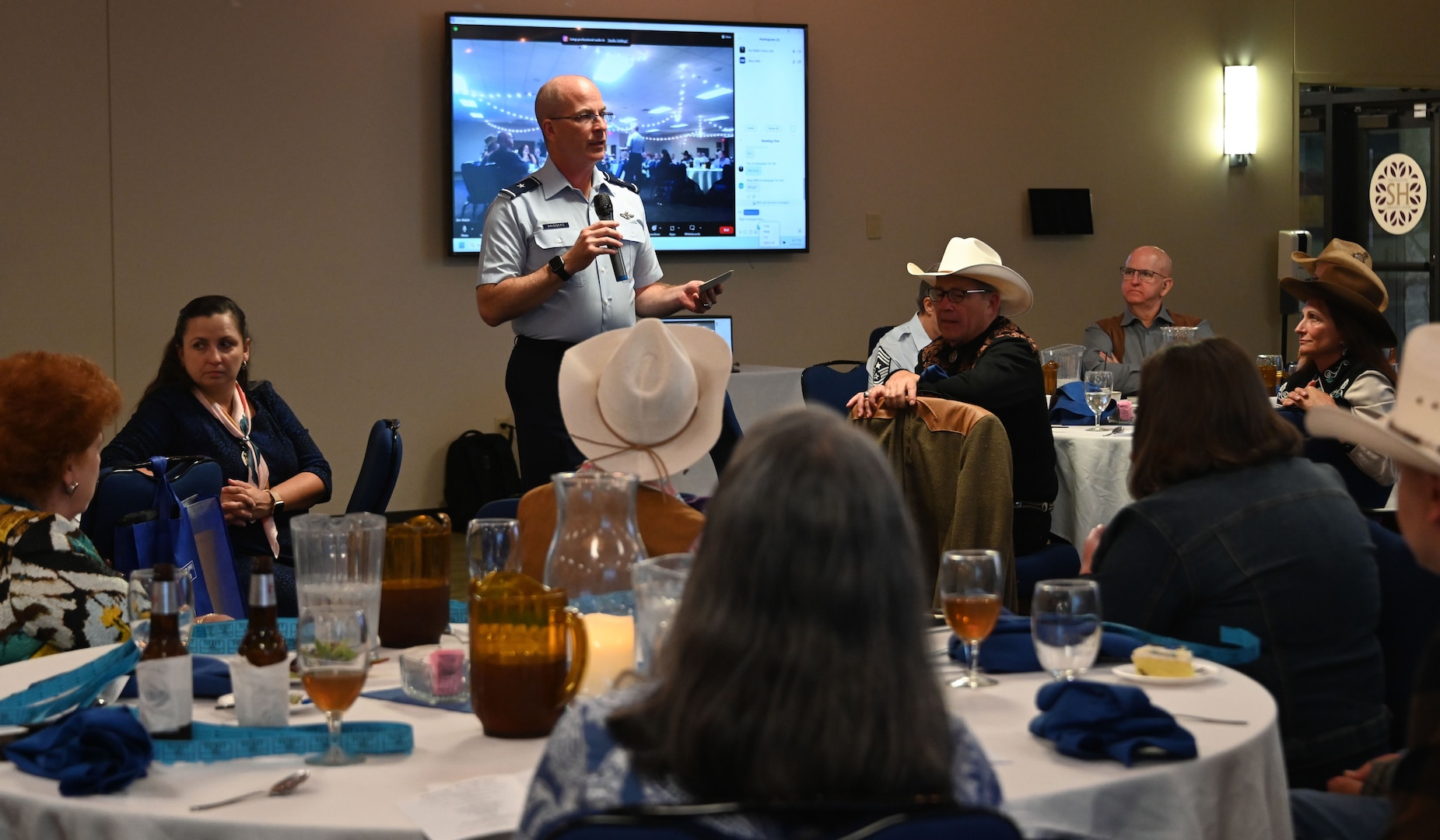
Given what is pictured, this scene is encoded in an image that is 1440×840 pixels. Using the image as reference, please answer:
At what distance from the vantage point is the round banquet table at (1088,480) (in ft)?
15.2

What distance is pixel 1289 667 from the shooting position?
2.20 metres

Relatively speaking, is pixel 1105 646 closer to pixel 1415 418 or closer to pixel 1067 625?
pixel 1067 625

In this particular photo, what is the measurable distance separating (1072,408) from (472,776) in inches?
161

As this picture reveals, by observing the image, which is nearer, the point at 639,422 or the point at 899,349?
the point at 639,422

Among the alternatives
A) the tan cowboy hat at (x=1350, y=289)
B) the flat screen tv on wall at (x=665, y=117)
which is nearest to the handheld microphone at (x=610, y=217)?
the tan cowboy hat at (x=1350, y=289)

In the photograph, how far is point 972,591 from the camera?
185 centimetres

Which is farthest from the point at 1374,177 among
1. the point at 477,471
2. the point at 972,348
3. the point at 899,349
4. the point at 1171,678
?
the point at 1171,678

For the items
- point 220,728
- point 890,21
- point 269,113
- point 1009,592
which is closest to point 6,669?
point 220,728

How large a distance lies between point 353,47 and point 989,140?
3772 millimetres

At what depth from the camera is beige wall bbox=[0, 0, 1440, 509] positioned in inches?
267

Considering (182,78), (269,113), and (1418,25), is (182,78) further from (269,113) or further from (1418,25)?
(1418,25)

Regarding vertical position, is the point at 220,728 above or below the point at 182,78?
below

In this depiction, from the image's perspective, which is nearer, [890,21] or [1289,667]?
[1289,667]

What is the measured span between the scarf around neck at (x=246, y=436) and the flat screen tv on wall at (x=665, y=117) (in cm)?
328
